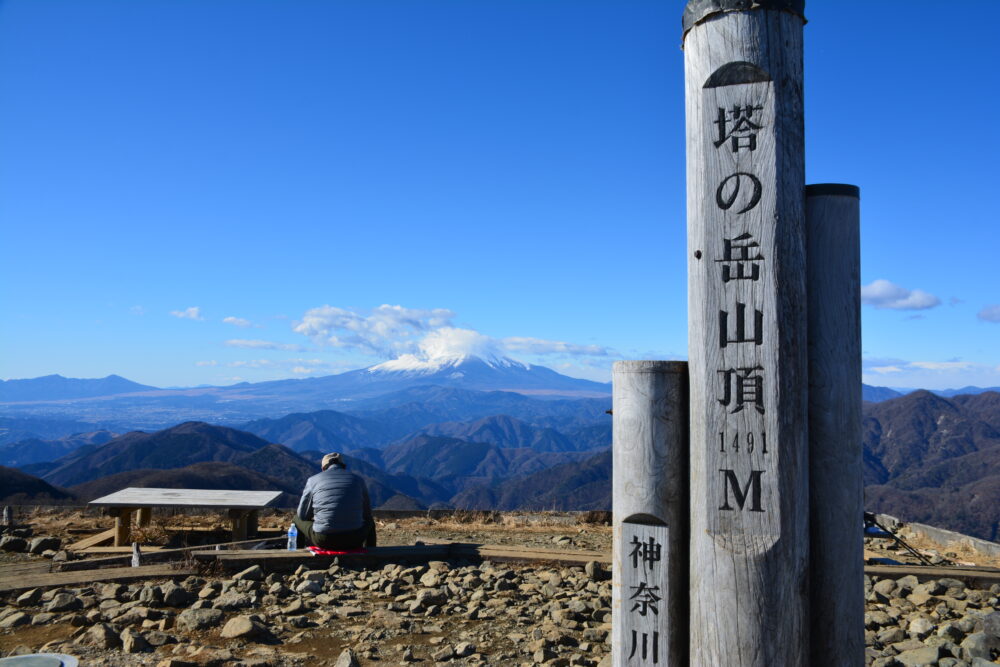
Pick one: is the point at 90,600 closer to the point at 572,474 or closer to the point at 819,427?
the point at 819,427

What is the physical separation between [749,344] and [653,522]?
990 mm

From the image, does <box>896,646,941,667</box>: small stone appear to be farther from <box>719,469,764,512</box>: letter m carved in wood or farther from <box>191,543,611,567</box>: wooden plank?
<box>191,543,611,567</box>: wooden plank

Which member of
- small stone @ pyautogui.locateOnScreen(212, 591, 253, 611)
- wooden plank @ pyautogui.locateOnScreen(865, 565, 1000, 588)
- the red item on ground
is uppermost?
the red item on ground

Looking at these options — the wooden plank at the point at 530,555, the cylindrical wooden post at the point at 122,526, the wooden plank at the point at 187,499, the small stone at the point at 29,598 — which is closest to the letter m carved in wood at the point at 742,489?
the wooden plank at the point at 530,555

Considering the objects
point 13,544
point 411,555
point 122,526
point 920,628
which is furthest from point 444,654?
point 13,544

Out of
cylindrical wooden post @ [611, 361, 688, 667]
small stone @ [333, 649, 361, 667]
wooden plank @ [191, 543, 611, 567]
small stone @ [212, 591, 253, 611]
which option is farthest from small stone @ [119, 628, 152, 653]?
cylindrical wooden post @ [611, 361, 688, 667]

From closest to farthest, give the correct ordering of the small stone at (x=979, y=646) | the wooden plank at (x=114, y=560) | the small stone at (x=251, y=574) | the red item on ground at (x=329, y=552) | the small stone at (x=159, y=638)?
the small stone at (x=979, y=646) < the small stone at (x=159, y=638) < the small stone at (x=251, y=574) < the wooden plank at (x=114, y=560) < the red item on ground at (x=329, y=552)

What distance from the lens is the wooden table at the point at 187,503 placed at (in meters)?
9.09

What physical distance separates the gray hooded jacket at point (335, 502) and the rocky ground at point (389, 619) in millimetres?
492

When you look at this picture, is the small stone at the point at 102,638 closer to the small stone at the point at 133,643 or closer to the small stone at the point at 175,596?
the small stone at the point at 133,643

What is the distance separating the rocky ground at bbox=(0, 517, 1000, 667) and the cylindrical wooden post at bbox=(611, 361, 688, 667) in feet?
4.05

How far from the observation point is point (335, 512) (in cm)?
743

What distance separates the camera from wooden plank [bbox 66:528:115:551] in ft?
30.7

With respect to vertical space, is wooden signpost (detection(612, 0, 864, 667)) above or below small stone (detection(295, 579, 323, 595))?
above
